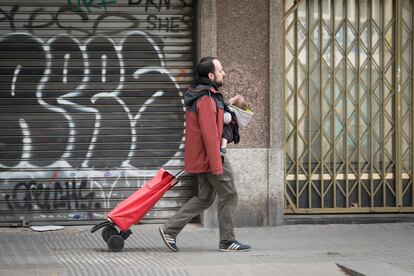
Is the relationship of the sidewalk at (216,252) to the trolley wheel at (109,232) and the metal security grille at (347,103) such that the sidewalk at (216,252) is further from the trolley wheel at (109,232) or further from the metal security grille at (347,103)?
the metal security grille at (347,103)

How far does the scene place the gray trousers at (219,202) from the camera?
895cm

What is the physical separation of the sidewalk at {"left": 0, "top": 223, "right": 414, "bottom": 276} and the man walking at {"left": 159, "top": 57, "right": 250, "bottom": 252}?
26 cm

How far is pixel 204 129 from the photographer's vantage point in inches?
344

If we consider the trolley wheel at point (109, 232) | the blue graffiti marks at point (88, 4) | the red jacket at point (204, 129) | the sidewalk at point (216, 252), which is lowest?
the sidewalk at point (216, 252)

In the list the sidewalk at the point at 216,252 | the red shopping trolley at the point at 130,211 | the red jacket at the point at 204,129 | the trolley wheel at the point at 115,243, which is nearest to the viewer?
the sidewalk at the point at 216,252

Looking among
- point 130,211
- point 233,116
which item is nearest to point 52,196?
point 130,211

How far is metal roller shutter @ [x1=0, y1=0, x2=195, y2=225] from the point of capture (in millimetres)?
10641

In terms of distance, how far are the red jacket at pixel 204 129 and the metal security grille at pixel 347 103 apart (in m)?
2.47

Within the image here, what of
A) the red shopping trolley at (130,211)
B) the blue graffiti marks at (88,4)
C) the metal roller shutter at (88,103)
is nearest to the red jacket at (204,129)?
the red shopping trolley at (130,211)

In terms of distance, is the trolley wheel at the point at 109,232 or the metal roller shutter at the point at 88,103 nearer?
the trolley wheel at the point at 109,232

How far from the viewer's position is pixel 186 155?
8.99m

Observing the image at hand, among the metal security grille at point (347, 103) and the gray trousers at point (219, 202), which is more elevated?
the metal security grille at point (347, 103)

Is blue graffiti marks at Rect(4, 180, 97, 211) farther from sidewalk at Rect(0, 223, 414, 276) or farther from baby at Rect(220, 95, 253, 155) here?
baby at Rect(220, 95, 253, 155)

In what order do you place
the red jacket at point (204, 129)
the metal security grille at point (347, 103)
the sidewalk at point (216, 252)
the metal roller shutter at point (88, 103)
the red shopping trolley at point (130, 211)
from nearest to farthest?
the sidewalk at point (216, 252)
the red jacket at point (204, 129)
the red shopping trolley at point (130, 211)
the metal roller shutter at point (88, 103)
the metal security grille at point (347, 103)
